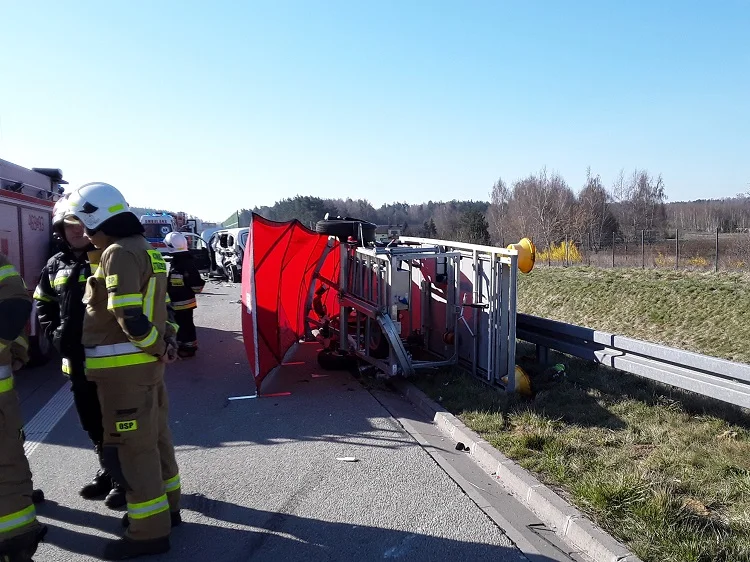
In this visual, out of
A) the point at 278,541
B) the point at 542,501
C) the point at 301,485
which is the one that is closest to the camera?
the point at 278,541

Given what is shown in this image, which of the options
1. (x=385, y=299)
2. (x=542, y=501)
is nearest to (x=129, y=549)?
(x=542, y=501)

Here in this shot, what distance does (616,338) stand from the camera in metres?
6.23

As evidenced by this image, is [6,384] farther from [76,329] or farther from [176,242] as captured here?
[176,242]

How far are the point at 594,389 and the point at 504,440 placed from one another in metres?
2.04

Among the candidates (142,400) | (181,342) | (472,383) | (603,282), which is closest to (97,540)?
(142,400)

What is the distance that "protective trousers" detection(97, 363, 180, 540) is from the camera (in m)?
3.51

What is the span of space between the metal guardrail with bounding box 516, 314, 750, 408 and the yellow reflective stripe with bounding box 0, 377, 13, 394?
522 cm

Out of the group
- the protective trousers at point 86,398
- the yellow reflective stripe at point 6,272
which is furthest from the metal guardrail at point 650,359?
the yellow reflective stripe at point 6,272

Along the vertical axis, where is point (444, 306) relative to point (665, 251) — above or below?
below

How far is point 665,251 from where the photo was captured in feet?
81.0

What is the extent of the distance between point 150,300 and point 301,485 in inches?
76.8

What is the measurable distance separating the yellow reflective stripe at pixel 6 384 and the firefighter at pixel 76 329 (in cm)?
44

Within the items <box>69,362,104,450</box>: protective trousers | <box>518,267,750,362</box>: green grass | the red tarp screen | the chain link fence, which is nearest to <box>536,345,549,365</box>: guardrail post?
the red tarp screen

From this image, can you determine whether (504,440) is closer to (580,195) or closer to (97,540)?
(97,540)
